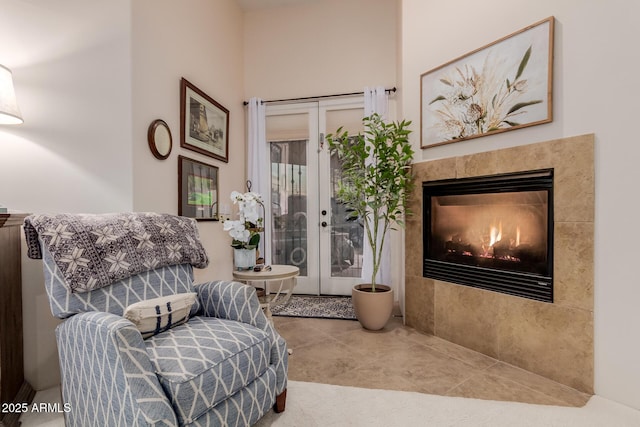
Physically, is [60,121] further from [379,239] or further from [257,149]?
[379,239]

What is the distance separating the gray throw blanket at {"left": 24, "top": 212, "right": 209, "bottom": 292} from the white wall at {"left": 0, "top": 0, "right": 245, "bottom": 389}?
1.40ft

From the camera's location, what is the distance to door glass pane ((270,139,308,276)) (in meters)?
3.94

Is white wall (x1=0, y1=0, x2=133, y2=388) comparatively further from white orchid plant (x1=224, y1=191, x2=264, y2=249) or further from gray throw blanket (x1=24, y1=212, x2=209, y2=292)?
white orchid plant (x1=224, y1=191, x2=264, y2=249)

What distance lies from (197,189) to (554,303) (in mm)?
2800

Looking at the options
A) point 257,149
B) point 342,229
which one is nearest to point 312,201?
point 342,229

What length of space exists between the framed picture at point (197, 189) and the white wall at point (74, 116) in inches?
11.9

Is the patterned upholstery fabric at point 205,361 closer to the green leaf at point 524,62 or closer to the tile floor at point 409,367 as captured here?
the tile floor at point 409,367

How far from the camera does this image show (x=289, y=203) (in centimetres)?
396

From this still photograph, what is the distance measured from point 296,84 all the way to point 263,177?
1212 mm

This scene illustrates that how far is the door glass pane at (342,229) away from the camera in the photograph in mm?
3807

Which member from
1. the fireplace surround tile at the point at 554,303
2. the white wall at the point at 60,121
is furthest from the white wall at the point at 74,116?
the fireplace surround tile at the point at 554,303

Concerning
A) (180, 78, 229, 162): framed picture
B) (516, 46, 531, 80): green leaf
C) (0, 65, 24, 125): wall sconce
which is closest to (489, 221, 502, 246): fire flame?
(516, 46, 531, 80): green leaf

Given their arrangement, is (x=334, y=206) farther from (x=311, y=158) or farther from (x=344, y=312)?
(x=344, y=312)

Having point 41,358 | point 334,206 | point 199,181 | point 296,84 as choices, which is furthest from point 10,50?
point 334,206
